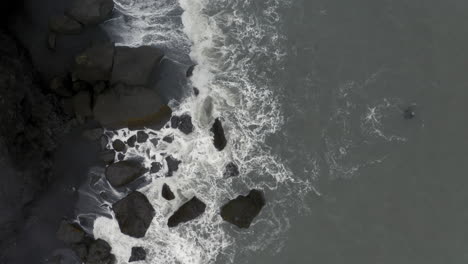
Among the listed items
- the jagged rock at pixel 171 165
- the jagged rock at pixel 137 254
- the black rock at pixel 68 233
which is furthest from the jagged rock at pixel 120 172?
the jagged rock at pixel 137 254

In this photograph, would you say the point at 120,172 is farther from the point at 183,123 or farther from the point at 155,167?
the point at 183,123

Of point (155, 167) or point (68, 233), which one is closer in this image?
point (68, 233)

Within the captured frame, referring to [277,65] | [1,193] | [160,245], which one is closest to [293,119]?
[277,65]

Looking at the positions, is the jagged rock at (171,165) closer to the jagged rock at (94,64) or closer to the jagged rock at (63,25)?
the jagged rock at (94,64)

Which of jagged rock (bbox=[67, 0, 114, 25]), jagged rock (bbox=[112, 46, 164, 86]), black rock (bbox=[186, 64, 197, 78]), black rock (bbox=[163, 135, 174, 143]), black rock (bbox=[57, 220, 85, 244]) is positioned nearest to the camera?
black rock (bbox=[57, 220, 85, 244])

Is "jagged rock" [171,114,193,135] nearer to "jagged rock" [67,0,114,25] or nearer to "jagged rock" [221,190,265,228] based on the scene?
"jagged rock" [221,190,265,228]

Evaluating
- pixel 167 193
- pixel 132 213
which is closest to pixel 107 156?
pixel 132 213

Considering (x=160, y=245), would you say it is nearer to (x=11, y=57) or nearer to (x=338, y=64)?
(x=11, y=57)

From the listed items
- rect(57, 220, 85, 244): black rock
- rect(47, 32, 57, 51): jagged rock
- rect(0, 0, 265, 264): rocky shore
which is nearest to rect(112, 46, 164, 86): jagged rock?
rect(0, 0, 265, 264): rocky shore
